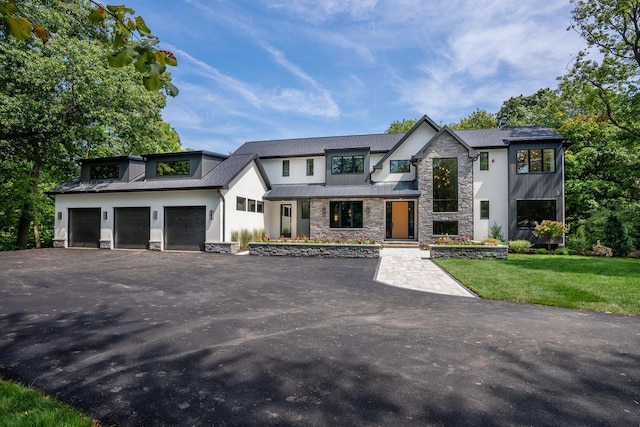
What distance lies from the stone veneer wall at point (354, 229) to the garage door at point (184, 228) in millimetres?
7044

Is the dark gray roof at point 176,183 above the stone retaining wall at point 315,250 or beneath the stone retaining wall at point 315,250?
above

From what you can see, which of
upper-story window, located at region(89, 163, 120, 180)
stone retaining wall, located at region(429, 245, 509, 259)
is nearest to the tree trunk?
upper-story window, located at region(89, 163, 120, 180)

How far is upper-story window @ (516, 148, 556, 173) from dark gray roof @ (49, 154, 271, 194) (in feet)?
55.5

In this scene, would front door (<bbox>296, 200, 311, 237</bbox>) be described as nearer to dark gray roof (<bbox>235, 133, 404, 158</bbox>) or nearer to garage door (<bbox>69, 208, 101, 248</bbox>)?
dark gray roof (<bbox>235, 133, 404, 158</bbox>)

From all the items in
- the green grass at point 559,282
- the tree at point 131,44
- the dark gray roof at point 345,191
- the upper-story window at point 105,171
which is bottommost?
the green grass at point 559,282

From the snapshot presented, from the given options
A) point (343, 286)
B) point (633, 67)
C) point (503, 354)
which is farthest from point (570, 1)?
point (503, 354)

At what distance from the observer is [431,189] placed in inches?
765

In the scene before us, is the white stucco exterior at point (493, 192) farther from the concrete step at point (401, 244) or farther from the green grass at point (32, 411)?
the green grass at point (32, 411)

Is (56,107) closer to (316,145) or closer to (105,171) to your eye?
(105,171)

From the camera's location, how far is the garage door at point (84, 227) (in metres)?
19.2

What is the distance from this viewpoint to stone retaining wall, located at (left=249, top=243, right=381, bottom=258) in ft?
49.9

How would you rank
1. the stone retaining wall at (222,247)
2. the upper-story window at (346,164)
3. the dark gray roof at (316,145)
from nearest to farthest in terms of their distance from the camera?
the stone retaining wall at (222,247)
the upper-story window at (346,164)
the dark gray roof at (316,145)

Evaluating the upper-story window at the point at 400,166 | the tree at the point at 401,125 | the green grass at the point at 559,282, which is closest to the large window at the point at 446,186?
the upper-story window at the point at 400,166

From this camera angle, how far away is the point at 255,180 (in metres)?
20.7
